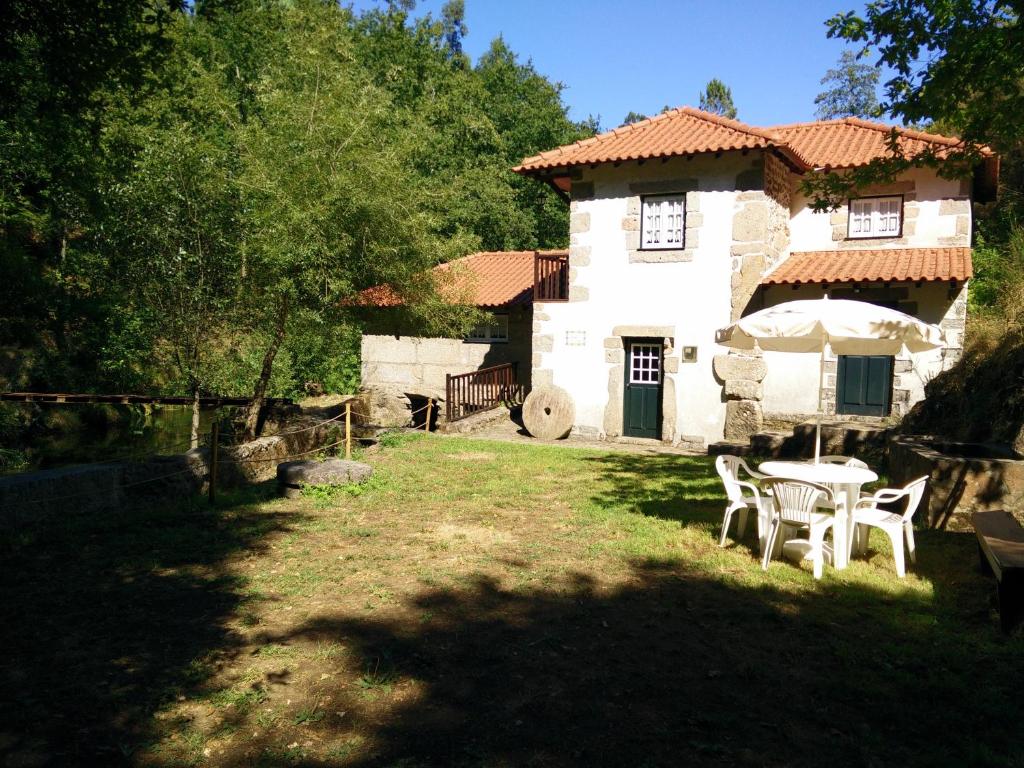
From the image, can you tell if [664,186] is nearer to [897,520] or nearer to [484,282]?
[484,282]

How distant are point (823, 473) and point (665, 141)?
912 centimetres

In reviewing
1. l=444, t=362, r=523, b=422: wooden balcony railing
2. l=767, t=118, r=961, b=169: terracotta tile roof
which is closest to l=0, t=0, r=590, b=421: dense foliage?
l=444, t=362, r=523, b=422: wooden balcony railing

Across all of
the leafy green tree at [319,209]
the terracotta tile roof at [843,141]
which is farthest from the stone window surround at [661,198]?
the leafy green tree at [319,209]

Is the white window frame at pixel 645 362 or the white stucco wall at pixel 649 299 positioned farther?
the white window frame at pixel 645 362

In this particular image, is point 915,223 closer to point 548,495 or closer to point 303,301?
point 548,495

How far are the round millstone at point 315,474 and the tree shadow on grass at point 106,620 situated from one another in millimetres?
1024

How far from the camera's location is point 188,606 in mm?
4641

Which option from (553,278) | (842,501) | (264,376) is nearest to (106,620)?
(842,501)

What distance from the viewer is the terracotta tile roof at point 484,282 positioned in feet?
42.3

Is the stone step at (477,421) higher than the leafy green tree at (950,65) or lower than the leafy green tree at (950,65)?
lower

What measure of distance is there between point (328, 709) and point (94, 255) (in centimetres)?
955

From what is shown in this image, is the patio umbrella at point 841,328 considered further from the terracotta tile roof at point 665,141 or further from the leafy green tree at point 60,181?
the terracotta tile roof at point 665,141

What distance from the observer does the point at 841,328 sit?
19.8 ft

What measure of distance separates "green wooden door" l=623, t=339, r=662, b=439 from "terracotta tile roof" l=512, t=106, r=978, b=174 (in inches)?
146
